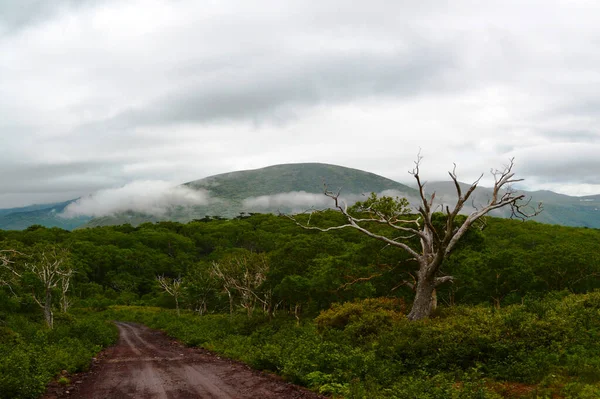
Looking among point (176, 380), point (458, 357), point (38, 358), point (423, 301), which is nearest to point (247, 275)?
point (423, 301)

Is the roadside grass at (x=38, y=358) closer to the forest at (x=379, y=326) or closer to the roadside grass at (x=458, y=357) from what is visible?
the forest at (x=379, y=326)

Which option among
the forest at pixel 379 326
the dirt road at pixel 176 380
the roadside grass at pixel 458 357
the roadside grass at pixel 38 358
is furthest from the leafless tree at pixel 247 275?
the roadside grass at pixel 458 357

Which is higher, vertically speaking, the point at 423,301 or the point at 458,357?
the point at 423,301

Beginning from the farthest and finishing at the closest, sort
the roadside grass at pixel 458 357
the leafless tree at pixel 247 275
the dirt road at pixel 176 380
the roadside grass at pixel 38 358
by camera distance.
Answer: the leafless tree at pixel 247 275
the dirt road at pixel 176 380
the roadside grass at pixel 38 358
the roadside grass at pixel 458 357

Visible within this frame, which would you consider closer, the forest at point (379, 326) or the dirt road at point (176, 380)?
the forest at point (379, 326)

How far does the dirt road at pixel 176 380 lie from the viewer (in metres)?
14.6

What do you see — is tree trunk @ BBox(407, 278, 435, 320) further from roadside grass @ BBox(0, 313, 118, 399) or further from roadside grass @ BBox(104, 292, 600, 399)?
roadside grass @ BBox(0, 313, 118, 399)

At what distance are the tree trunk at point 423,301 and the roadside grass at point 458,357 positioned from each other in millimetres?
1276

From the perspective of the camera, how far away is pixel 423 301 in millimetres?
23156

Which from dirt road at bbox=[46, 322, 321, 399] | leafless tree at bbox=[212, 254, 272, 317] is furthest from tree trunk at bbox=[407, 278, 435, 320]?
leafless tree at bbox=[212, 254, 272, 317]

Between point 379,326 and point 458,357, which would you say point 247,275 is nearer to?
point 379,326

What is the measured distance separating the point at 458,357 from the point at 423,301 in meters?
7.71

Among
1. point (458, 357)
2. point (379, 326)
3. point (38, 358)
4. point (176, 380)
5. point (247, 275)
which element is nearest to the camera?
point (458, 357)

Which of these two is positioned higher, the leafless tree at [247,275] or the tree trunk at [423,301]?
the tree trunk at [423,301]
